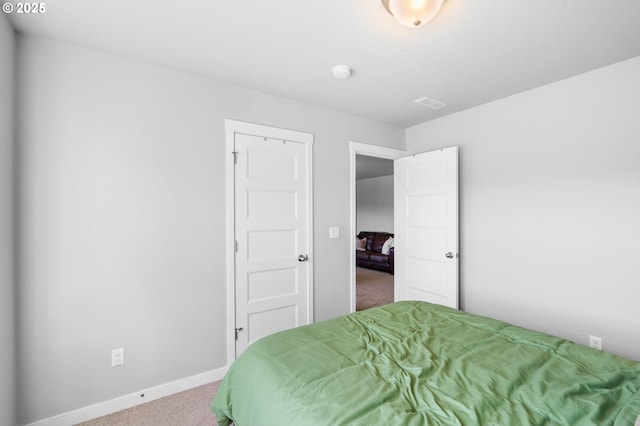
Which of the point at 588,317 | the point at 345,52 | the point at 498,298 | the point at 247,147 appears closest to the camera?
the point at 345,52

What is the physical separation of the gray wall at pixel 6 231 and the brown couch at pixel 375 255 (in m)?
5.81

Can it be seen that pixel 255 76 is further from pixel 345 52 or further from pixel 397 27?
pixel 397 27

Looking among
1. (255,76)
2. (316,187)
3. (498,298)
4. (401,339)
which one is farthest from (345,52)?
(498,298)

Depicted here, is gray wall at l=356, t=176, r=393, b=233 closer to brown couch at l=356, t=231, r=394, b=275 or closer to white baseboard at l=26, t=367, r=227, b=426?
brown couch at l=356, t=231, r=394, b=275

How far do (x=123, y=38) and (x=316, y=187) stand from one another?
6.16 feet

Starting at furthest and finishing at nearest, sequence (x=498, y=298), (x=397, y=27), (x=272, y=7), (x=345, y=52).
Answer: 1. (x=498, y=298)
2. (x=345, y=52)
3. (x=397, y=27)
4. (x=272, y=7)

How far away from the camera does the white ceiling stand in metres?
1.59

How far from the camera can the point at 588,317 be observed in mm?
2301

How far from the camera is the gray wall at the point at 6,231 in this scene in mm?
1590

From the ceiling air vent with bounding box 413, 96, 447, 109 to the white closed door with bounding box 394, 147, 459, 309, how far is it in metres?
0.47

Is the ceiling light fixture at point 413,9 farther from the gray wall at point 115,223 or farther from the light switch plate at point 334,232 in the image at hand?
the light switch plate at point 334,232

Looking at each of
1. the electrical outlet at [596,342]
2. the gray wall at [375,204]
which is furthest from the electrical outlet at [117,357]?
the gray wall at [375,204]

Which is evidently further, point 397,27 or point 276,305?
point 276,305

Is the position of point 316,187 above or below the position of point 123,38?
below
